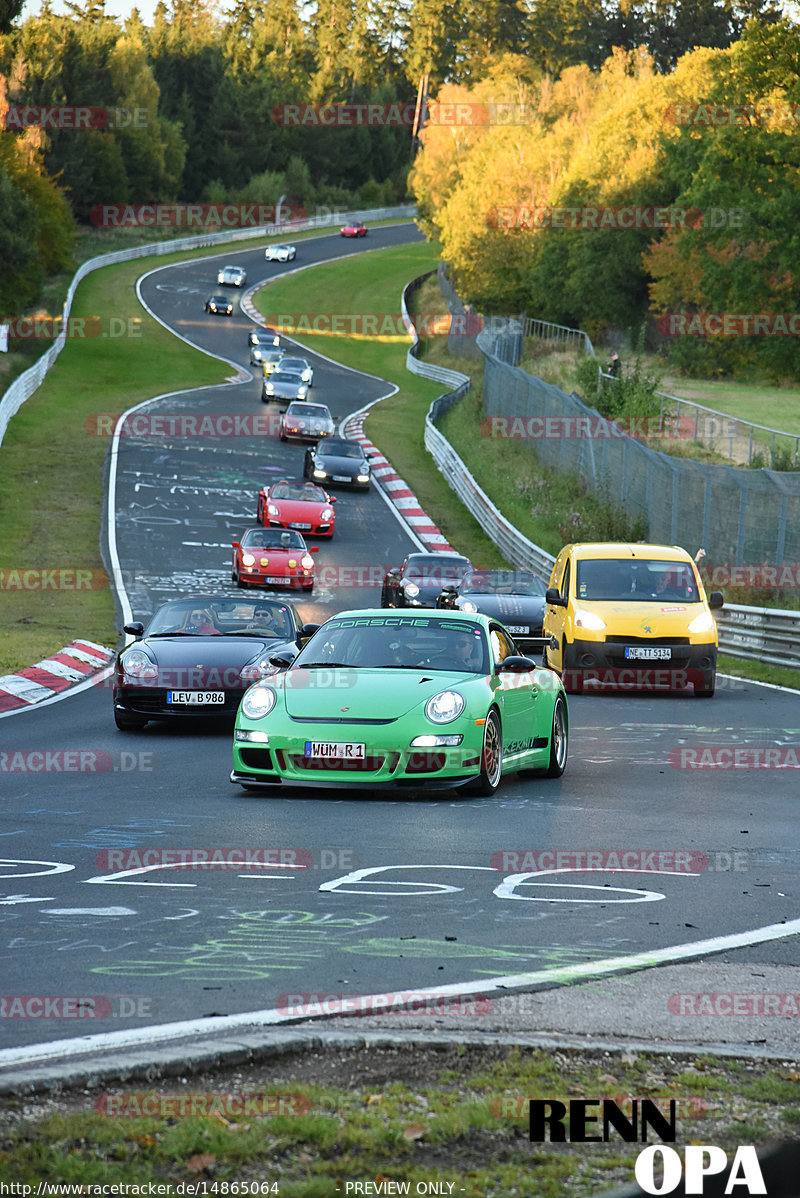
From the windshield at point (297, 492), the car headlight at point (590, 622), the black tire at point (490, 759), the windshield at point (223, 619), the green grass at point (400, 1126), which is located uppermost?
the green grass at point (400, 1126)

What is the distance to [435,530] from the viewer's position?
1647 inches

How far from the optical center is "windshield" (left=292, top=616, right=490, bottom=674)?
1241cm

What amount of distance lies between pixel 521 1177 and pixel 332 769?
24.9 feet

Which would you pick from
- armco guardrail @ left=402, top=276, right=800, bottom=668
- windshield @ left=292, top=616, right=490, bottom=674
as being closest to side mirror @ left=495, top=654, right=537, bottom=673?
windshield @ left=292, top=616, right=490, bottom=674

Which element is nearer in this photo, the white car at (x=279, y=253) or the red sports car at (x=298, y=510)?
the red sports car at (x=298, y=510)

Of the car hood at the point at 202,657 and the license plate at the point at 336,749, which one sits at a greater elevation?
the license plate at the point at 336,749

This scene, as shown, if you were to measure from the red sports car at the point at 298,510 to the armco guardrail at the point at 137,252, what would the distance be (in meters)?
13.9

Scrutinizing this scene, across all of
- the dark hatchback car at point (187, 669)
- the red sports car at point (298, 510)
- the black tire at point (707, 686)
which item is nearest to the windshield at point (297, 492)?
the red sports car at point (298, 510)

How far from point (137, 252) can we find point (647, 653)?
293 ft

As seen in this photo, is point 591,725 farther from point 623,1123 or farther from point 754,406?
point 754,406

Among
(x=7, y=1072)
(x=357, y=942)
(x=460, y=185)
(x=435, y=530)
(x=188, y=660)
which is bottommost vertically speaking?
(x=435, y=530)

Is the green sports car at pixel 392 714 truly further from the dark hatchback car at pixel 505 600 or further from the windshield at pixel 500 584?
the windshield at pixel 500 584

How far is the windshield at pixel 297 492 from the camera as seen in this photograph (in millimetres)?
38494

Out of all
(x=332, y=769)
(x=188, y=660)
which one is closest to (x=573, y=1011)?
(x=332, y=769)
